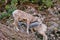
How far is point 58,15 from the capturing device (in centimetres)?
786

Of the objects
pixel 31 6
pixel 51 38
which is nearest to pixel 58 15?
pixel 31 6

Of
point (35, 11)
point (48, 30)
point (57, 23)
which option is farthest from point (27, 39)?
point (35, 11)

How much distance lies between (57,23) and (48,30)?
64cm

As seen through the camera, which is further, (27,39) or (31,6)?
(31,6)

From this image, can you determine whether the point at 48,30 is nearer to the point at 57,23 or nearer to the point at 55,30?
the point at 55,30

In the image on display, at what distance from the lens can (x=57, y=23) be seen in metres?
7.29

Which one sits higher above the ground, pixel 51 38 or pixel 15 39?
pixel 15 39

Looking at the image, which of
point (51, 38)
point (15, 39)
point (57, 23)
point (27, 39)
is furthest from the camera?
point (57, 23)

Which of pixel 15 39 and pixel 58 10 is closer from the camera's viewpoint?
pixel 15 39

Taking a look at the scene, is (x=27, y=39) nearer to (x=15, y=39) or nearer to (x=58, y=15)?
(x=15, y=39)

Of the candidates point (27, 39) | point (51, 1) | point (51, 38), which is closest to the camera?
point (27, 39)

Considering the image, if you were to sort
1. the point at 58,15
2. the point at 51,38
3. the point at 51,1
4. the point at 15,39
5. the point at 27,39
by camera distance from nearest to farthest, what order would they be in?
the point at 15,39, the point at 27,39, the point at 51,38, the point at 58,15, the point at 51,1

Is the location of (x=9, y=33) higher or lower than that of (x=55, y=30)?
higher

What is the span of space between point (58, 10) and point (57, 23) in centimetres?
94
